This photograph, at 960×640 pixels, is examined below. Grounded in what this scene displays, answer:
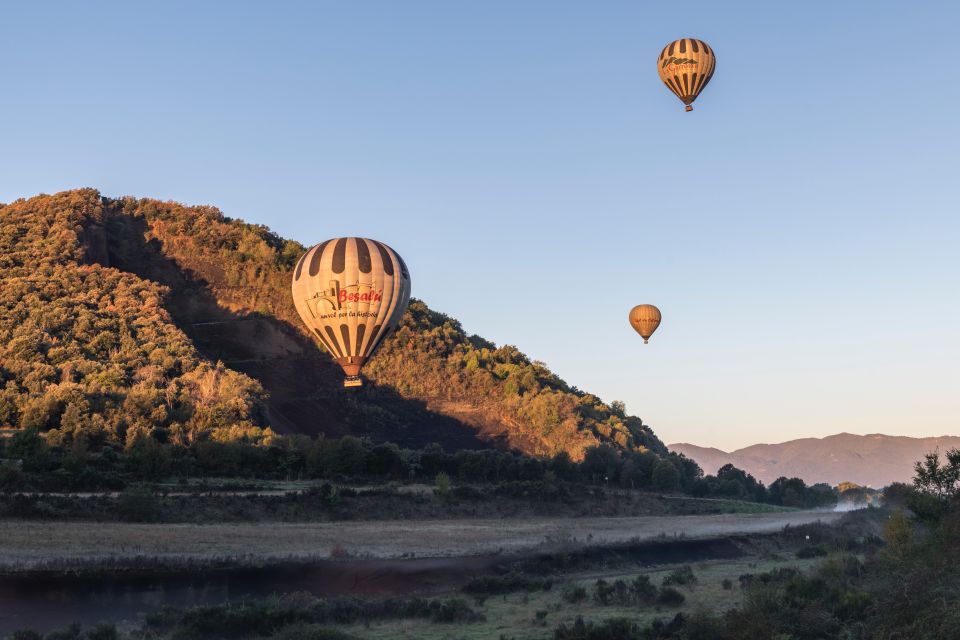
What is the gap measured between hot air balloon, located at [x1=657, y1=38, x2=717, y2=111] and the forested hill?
3420cm

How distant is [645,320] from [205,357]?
3819cm

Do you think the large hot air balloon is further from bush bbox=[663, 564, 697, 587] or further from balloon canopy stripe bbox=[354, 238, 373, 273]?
bush bbox=[663, 564, 697, 587]

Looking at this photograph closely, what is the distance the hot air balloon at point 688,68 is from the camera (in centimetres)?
5794

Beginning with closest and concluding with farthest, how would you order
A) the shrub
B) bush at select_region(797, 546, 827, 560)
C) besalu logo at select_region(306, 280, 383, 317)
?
1. bush at select_region(797, 546, 827, 560)
2. besalu logo at select_region(306, 280, 383, 317)
3. the shrub

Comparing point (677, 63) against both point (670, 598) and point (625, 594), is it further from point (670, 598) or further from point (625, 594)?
point (670, 598)

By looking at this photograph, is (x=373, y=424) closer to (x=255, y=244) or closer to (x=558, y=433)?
(x=558, y=433)

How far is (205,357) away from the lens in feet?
275

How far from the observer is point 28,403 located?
56312mm

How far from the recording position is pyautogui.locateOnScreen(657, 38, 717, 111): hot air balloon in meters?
57.9

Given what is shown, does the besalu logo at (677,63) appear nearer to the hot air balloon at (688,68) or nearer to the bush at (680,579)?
the hot air balloon at (688,68)

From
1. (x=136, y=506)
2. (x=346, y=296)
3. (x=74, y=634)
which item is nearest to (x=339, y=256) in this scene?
(x=346, y=296)

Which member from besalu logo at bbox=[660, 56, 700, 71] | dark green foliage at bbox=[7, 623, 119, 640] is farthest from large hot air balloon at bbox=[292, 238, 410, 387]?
dark green foliage at bbox=[7, 623, 119, 640]

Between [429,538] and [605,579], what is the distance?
1046 cm

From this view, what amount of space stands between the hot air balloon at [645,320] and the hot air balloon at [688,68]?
24.6 metres
